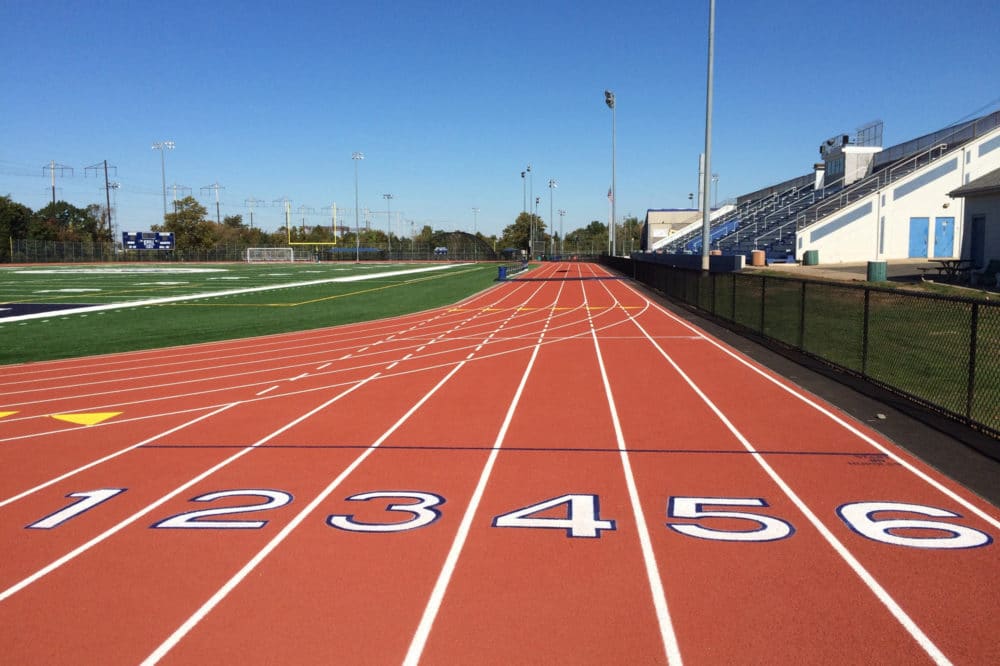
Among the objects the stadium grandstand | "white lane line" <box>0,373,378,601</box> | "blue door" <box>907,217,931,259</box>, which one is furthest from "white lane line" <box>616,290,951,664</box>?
"blue door" <box>907,217,931,259</box>

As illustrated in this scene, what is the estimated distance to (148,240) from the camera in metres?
99.2

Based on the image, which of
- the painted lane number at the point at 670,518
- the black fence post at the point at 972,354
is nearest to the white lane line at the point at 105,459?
the painted lane number at the point at 670,518

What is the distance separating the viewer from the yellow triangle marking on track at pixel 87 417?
9.51 metres

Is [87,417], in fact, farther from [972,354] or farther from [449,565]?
[972,354]

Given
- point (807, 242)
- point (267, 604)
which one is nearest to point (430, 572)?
point (267, 604)

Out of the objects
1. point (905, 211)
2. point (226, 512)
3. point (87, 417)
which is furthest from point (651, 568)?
point (905, 211)

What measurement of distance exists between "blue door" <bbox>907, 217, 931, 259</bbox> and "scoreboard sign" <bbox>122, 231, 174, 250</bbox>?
92.2 metres

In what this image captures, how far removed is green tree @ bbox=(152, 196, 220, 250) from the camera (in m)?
115

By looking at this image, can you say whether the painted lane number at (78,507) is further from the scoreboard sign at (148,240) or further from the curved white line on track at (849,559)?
the scoreboard sign at (148,240)

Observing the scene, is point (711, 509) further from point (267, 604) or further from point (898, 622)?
point (267, 604)

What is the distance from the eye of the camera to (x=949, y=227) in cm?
4184

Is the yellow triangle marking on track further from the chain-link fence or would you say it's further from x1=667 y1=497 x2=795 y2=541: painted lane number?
the chain-link fence

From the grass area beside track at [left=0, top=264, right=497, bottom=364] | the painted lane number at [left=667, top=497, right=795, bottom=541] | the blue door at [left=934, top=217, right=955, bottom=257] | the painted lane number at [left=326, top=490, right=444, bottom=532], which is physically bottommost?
the painted lane number at [left=326, top=490, right=444, bottom=532]

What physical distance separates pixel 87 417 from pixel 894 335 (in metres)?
15.6
